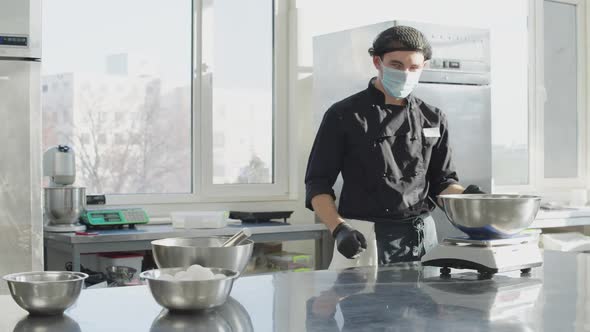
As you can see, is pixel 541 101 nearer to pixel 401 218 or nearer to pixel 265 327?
pixel 401 218

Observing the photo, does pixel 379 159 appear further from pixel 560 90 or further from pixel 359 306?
pixel 560 90

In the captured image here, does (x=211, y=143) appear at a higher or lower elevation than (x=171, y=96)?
lower

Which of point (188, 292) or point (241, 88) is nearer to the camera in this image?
point (188, 292)

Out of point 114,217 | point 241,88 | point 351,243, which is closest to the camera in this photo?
point 351,243

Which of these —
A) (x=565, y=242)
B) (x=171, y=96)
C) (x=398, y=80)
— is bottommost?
(x=565, y=242)

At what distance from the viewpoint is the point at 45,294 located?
1488 mm

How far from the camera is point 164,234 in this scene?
3592mm

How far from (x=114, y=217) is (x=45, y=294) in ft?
7.46

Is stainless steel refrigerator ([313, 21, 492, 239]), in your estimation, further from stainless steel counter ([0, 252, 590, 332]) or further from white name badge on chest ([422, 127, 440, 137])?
stainless steel counter ([0, 252, 590, 332])

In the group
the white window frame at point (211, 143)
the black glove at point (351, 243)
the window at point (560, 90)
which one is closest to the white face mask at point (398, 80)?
the black glove at point (351, 243)

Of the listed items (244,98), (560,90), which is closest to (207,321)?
(244,98)

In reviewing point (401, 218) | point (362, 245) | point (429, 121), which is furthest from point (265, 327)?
point (429, 121)

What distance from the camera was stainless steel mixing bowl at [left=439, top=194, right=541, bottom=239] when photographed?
199cm

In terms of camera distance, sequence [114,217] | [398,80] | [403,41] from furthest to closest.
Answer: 1. [114,217]
2. [398,80]
3. [403,41]
